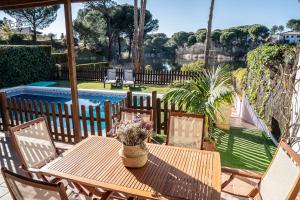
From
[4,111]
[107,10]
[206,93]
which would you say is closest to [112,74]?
[4,111]

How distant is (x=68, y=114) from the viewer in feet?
15.4

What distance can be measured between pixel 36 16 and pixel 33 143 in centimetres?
3271

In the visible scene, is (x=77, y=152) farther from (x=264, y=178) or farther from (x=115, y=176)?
(x=264, y=178)

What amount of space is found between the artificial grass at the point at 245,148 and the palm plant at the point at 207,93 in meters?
0.61

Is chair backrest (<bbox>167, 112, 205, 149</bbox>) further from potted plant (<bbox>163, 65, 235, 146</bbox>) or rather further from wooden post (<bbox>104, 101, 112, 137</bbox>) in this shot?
wooden post (<bbox>104, 101, 112, 137</bbox>)

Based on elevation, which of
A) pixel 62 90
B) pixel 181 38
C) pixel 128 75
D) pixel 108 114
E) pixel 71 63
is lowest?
pixel 62 90

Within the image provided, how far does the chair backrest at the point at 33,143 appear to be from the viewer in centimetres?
250

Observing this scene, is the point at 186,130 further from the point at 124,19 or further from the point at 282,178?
the point at 124,19

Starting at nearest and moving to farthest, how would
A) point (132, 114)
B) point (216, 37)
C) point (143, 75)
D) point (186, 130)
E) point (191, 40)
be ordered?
point (186, 130), point (132, 114), point (143, 75), point (216, 37), point (191, 40)

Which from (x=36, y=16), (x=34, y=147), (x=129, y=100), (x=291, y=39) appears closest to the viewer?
(x=34, y=147)

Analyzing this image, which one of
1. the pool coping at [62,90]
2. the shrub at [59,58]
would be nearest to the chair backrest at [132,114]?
the pool coping at [62,90]

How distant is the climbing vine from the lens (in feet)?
13.7

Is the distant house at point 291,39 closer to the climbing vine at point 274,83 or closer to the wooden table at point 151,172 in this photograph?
the climbing vine at point 274,83

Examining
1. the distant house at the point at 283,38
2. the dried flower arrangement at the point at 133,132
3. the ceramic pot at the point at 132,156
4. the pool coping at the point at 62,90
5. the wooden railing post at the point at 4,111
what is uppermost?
the distant house at the point at 283,38
